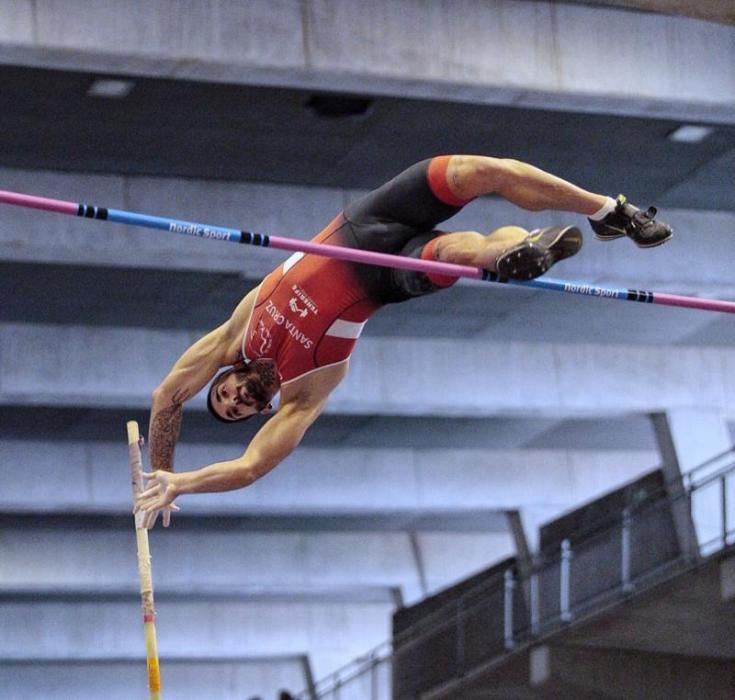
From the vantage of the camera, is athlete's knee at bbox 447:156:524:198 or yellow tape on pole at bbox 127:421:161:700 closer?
athlete's knee at bbox 447:156:524:198

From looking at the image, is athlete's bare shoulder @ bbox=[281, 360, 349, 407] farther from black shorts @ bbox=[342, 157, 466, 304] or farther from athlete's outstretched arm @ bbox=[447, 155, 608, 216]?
athlete's outstretched arm @ bbox=[447, 155, 608, 216]

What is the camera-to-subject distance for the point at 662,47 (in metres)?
12.6

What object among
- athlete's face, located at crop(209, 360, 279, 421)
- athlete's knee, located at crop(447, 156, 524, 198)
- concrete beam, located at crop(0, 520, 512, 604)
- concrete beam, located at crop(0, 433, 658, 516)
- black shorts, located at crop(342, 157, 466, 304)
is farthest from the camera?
concrete beam, located at crop(0, 520, 512, 604)

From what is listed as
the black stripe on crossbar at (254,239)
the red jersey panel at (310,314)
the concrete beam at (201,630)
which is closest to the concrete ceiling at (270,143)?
the red jersey panel at (310,314)

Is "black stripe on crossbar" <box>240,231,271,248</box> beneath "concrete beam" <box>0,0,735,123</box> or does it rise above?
beneath

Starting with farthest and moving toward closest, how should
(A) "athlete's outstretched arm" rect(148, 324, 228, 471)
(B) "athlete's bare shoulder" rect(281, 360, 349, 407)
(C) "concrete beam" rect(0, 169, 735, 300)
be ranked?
(C) "concrete beam" rect(0, 169, 735, 300) < (A) "athlete's outstretched arm" rect(148, 324, 228, 471) < (B) "athlete's bare shoulder" rect(281, 360, 349, 407)

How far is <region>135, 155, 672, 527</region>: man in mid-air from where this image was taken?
26.0 feet

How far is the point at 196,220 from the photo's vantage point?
14.8m

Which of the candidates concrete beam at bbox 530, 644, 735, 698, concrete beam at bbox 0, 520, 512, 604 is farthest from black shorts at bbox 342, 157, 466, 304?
concrete beam at bbox 0, 520, 512, 604

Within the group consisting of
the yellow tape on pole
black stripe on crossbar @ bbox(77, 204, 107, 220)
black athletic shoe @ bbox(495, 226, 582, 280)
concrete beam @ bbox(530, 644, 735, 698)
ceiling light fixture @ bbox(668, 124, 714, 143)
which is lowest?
the yellow tape on pole

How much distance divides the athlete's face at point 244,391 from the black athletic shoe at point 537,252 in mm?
1237

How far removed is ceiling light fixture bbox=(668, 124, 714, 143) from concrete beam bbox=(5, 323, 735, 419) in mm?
4849

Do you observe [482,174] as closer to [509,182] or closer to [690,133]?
[509,182]

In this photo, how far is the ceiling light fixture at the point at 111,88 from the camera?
516 inches
